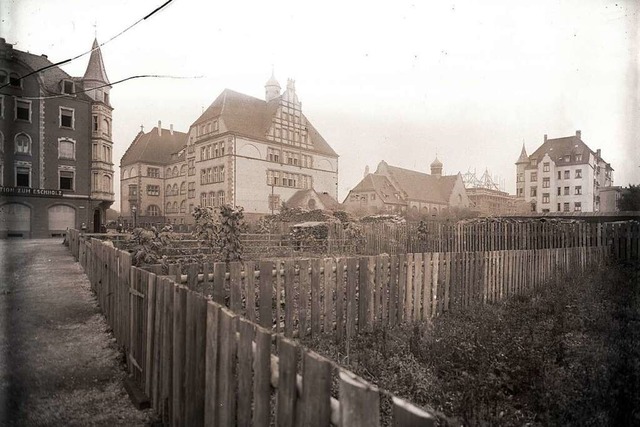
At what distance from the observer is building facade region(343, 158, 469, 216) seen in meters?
56.0

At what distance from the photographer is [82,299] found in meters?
7.67

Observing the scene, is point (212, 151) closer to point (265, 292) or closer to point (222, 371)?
point (265, 292)

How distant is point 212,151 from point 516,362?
141 feet

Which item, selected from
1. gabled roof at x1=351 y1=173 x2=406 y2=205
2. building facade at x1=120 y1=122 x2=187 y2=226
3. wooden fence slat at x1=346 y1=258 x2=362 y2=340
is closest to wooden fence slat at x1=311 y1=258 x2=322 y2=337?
wooden fence slat at x1=346 y1=258 x2=362 y2=340

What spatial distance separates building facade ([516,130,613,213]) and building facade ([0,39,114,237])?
191ft

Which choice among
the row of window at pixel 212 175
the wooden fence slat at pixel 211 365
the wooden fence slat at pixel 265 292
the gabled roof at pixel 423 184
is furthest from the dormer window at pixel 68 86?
the gabled roof at pixel 423 184

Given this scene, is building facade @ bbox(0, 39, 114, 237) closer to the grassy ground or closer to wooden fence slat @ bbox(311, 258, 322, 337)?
wooden fence slat @ bbox(311, 258, 322, 337)

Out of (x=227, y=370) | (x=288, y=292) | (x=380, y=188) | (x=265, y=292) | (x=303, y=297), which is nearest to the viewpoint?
(x=227, y=370)

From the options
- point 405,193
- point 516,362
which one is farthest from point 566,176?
point 516,362

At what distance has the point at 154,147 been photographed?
6141cm

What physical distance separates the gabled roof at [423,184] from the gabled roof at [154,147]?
36.8 meters

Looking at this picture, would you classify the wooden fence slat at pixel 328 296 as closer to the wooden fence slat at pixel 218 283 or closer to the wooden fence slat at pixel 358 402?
the wooden fence slat at pixel 218 283

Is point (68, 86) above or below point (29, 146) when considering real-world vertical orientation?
above

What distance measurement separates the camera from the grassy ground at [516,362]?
3301mm
